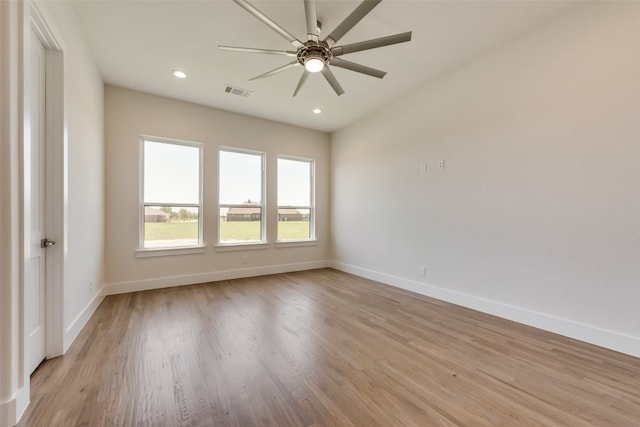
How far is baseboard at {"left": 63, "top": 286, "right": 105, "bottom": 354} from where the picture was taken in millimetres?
2281

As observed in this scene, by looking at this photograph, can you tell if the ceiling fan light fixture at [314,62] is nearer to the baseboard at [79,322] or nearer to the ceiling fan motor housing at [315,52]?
the ceiling fan motor housing at [315,52]

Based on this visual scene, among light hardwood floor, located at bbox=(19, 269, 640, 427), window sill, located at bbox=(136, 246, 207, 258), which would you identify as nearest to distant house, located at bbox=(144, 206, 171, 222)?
window sill, located at bbox=(136, 246, 207, 258)

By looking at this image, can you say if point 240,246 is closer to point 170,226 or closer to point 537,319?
point 170,226

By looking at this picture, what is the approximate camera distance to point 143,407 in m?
1.61

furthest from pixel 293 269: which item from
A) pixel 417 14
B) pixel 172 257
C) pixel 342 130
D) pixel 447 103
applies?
pixel 417 14

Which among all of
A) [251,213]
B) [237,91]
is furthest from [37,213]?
[251,213]

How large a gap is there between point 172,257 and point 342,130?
399cm

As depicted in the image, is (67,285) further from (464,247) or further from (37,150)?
(464,247)

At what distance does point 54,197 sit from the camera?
7.02ft

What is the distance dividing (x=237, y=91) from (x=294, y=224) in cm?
271

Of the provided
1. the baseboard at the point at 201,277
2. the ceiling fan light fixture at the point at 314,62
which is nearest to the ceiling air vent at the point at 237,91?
the ceiling fan light fixture at the point at 314,62

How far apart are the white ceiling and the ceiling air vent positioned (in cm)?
8

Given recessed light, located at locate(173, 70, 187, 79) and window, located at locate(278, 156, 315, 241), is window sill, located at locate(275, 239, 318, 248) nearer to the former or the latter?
window, located at locate(278, 156, 315, 241)

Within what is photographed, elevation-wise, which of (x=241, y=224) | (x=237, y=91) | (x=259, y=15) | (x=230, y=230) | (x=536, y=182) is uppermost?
(x=237, y=91)
